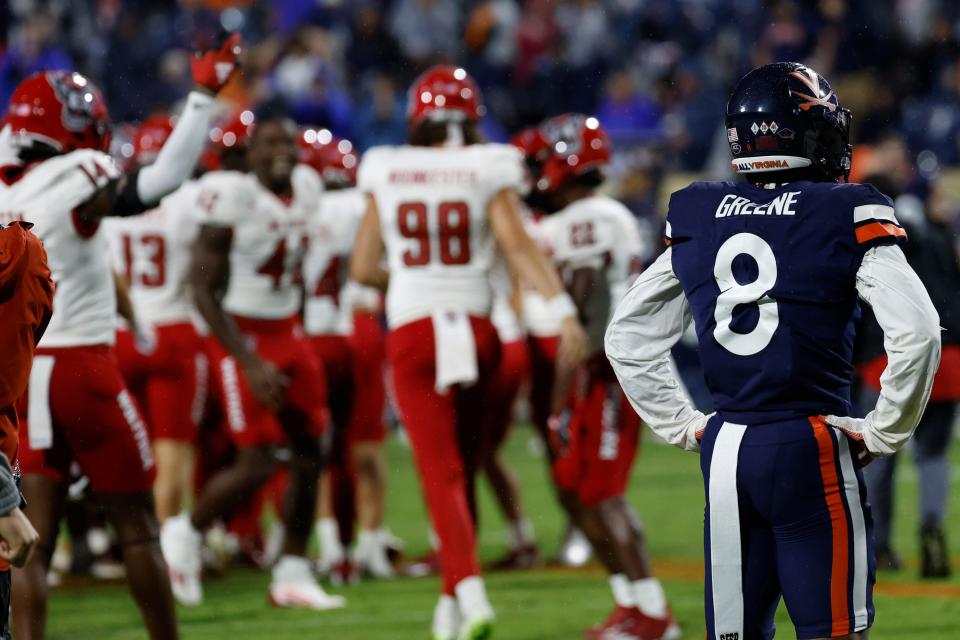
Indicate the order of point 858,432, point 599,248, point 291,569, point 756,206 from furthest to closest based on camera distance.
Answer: point 291,569, point 599,248, point 756,206, point 858,432

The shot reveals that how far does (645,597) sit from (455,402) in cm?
119

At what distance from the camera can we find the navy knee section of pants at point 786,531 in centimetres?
384

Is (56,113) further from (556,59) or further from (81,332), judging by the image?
(556,59)

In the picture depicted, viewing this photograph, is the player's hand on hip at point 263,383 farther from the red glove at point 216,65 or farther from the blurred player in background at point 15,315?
the blurred player in background at point 15,315

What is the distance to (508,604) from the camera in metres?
7.65

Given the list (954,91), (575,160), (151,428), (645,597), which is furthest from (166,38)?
(645,597)

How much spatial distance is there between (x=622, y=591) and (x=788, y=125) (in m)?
3.23

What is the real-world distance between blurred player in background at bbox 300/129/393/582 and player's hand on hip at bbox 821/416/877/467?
483 cm

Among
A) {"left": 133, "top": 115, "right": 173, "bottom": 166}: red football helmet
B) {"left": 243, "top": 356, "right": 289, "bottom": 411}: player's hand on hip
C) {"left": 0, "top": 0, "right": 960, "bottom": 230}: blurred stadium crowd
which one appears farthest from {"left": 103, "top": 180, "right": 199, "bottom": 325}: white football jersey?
{"left": 0, "top": 0, "right": 960, "bottom": 230}: blurred stadium crowd

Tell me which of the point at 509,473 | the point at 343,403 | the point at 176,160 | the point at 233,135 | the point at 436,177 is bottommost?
the point at 509,473

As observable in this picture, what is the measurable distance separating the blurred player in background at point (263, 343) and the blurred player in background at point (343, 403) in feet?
1.85

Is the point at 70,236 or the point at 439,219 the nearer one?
the point at 70,236

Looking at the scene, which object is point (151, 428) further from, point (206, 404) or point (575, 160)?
point (575, 160)

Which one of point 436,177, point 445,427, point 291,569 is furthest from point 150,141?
point 445,427
